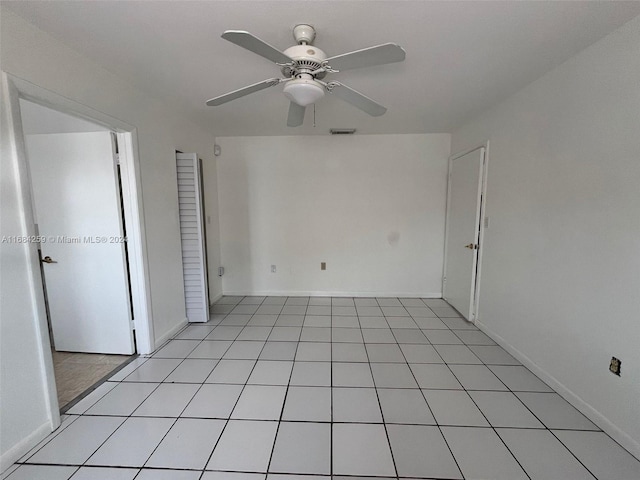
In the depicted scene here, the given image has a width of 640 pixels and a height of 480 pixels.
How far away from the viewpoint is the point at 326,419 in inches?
65.3

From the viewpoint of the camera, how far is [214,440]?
151 cm

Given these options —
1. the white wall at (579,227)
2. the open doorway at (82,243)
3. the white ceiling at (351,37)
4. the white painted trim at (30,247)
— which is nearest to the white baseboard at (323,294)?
the white wall at (579,227)

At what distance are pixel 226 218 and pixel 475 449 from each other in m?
3.70

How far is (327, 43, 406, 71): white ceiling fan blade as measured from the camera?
1246 mm

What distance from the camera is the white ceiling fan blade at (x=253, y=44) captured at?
1.14m

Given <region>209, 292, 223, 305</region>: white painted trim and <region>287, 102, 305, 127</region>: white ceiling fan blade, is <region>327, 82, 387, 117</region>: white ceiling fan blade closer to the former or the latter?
<region>287, 102, 305, 127</region>: white ceiling fan blade

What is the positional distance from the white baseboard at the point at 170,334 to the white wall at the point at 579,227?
11.0 ft

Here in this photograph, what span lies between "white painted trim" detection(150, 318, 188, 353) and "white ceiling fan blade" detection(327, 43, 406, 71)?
2.78 m

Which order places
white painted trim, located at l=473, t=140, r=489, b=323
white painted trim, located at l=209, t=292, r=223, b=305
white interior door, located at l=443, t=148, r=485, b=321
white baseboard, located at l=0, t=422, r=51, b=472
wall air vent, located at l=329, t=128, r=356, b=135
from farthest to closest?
white painted trim, located at l=209, t=292, r=223, b=305
wall air vent, located at l=329, t=128, r=356, b=135
white interior door, located at l=443, t=148, r=485, b=321
white painted trim, located at l=473, t=140, r=489, b=323
white baseboard, located at l=0, t=422, r=51, b=472

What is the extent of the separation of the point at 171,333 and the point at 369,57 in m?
2.99

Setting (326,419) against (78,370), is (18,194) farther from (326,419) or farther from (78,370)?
(326,419)

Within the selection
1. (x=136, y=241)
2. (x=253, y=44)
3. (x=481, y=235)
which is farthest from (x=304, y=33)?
(x=481, y=235)

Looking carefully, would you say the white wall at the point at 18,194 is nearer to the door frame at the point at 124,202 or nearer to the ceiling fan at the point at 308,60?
the door frame at the point at 124,202

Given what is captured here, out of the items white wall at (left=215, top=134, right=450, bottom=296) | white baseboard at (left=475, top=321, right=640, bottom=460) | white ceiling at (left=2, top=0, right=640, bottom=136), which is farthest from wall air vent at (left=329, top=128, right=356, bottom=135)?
white baseboard at (left=475, top=321, right=640, bottom=460)
